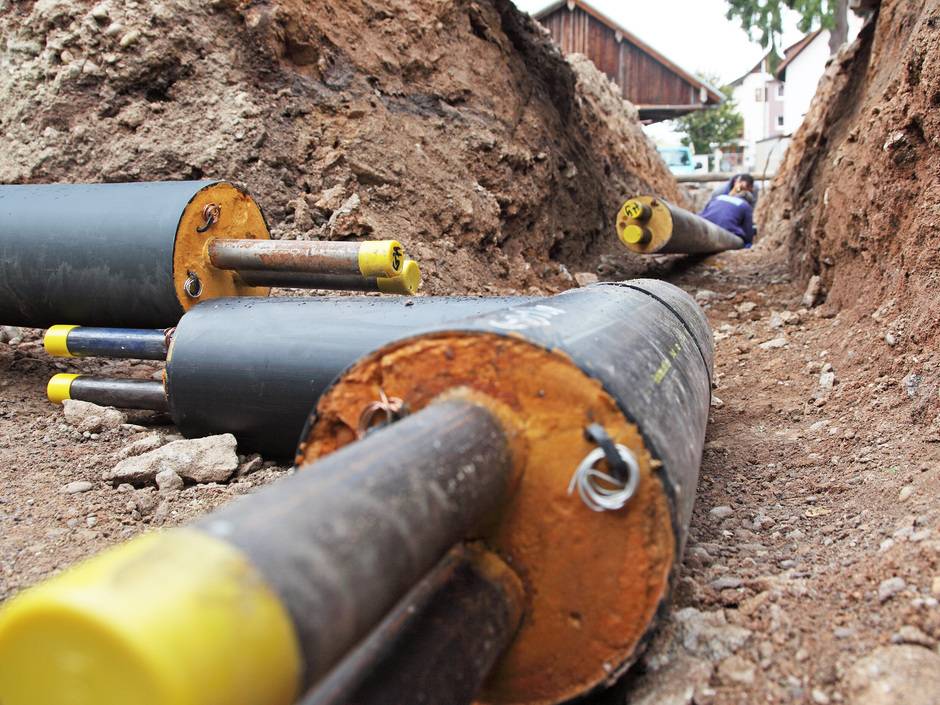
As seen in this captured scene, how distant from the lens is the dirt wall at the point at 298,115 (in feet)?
13.7

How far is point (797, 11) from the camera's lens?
581 inches

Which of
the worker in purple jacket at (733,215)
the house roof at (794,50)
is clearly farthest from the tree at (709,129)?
the worker in purple jacket at (733,215)

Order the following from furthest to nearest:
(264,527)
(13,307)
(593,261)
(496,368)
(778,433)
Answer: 1. (593,261)
2. (13,307)
3. (778,433)
4. (496,368)
5. (264,527)

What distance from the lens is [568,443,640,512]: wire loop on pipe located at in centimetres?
117

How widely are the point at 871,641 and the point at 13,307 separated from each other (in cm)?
312

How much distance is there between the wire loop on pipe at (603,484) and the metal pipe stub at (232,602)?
1.04 feet

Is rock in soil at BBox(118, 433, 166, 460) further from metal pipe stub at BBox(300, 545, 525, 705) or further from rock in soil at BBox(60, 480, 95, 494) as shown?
metal pipe stub at BBox(300, 545, 525, 705)

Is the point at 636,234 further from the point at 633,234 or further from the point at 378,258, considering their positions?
the point at 378,258

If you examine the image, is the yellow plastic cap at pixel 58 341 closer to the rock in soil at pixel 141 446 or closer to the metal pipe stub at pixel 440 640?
the rock in soil at pixel 141 446

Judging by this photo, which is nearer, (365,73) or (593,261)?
(365,73)

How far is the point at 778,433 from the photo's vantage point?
9.27 ft

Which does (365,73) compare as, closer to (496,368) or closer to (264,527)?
(496,368)

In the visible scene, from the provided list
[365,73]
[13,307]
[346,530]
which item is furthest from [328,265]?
[365,73]

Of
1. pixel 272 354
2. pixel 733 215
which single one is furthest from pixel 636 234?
pixel 272 354
